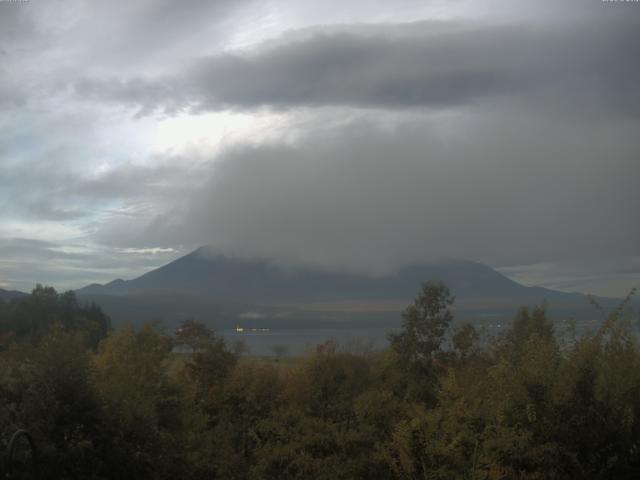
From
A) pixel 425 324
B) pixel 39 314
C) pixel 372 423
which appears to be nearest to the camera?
pixel 372 423

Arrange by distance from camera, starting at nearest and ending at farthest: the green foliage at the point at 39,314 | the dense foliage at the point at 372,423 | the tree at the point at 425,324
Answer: the dense foliage at the point at 372,423
the tree at the point at 425,324
the green foliage at the point at 39,314

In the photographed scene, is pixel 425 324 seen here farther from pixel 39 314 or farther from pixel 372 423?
pixel 39 314

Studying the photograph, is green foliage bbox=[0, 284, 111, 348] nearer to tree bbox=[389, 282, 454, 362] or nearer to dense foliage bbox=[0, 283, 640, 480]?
tree bbox=[389, 282, 454, 362]

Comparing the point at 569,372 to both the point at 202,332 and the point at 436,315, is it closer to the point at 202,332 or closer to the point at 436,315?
the point at 436,315

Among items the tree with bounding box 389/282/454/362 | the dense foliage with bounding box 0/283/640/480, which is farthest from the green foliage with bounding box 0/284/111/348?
the dense foliage with bounding box 0/283/640/480

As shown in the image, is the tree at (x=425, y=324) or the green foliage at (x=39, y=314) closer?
the tree at (x=425, y=324)

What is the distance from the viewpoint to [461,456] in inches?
724

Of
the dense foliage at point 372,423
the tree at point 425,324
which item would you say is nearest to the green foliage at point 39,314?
the tree at point 425,324

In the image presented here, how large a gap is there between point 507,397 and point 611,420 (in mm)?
2320

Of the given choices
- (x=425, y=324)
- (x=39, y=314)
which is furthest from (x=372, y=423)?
(x=39, y=314)

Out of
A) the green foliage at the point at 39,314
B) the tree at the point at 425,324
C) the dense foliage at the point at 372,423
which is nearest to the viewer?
the dense foliage at the point at 372,423

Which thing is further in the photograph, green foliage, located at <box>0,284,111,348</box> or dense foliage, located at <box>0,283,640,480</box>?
green foliage, located at <box>0,284,111,348</box>

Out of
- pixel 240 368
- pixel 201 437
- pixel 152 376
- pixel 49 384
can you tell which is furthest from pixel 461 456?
pixel 240 368

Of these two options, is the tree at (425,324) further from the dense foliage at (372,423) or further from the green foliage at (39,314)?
the green foliage at (39,314)
